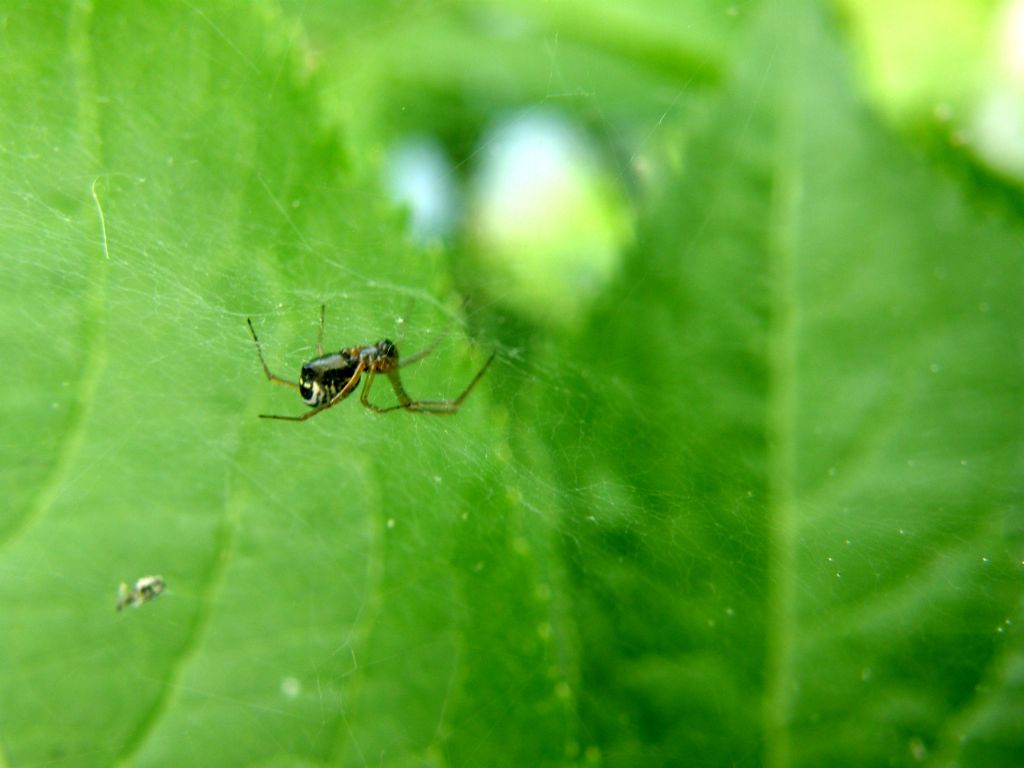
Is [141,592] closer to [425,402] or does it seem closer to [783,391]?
[425,402]

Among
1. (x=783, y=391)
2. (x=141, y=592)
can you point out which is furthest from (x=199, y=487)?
(x=783, y=391)

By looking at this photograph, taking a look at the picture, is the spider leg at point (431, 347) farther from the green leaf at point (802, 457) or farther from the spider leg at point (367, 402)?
the green leaf at point (802, 457)

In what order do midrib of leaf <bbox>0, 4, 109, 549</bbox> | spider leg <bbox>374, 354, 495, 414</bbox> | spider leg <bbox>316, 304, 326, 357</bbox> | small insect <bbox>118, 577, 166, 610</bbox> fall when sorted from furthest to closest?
spider leg <bbox>316, 304, 326, 357</bbox>, spider leg <bbox>374, 354, 495, 414</bbox>, small insect <bbox>118, 577, 166, 610</bbox>, midrib of leaf <bbox>0, 4, 109, 549</bbox>

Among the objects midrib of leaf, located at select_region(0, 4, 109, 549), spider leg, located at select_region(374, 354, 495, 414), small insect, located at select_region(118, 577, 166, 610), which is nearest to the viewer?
midrib of leaf, located at select_region(0, 4, 109, 549)

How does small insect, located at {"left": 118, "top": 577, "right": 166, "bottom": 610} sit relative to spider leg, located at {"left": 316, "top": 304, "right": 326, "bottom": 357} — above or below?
below

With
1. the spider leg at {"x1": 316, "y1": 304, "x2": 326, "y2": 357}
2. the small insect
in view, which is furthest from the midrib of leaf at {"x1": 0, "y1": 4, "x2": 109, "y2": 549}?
the spider leg at {"x1": 316, "y1": 304, "x2": 326, "y2": 357}

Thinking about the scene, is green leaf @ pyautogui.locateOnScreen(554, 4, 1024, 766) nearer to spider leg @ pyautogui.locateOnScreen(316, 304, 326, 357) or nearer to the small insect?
spider leg @ pyautogui.locateOnScreen(316, 304, 326, 357)

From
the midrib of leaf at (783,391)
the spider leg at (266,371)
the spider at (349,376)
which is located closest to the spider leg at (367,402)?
the spider at (349,376)
